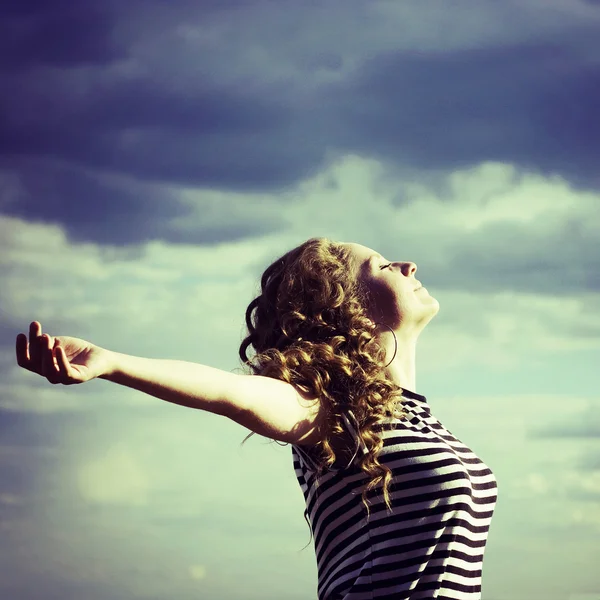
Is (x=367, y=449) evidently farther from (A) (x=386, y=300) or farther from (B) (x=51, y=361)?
(B) (x=51, y=361)

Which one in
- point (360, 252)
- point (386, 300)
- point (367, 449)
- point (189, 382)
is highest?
point (360, 252)

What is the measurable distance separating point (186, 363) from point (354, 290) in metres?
1.80

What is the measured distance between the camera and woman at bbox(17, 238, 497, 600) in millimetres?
4020

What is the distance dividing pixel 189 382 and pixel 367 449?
134 cm

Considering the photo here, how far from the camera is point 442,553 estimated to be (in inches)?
159

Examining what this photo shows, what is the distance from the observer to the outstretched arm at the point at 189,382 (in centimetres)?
270

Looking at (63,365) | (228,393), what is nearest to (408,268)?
(228,393)

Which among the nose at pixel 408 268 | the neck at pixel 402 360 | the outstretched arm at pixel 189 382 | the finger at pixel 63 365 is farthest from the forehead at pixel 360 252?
the finger at pixel 63 365

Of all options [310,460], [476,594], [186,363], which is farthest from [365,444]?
[186,363]

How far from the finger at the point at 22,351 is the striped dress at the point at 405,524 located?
1896 millimetres

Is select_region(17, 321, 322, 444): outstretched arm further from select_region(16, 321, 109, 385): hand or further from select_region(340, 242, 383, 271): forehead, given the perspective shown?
select_region(340, 242, 383, 271): forehead

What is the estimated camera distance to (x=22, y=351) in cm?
271

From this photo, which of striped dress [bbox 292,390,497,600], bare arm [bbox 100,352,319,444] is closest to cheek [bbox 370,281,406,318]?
striped dress [bbox 292,390,497,600]

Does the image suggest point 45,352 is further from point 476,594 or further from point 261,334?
point 476,594
